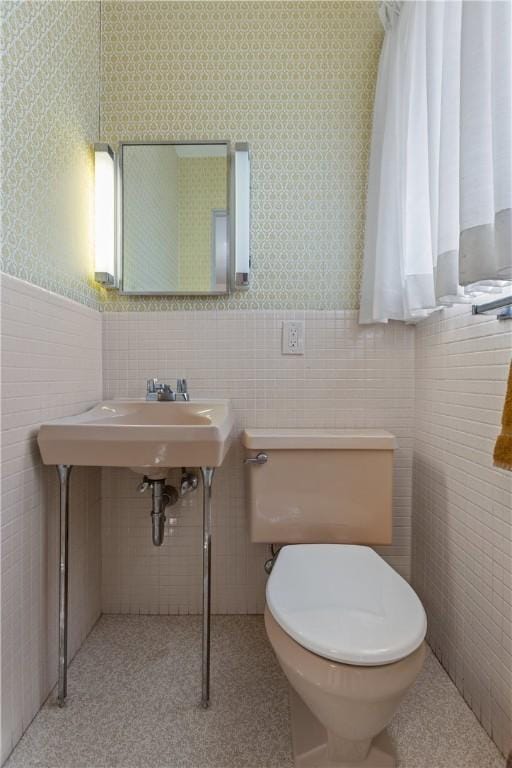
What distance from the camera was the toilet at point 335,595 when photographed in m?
0.83

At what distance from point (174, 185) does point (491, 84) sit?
3.63 feet

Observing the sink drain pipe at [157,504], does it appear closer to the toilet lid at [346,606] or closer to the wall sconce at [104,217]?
the toilet lid at [346,606]

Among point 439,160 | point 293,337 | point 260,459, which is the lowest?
point 260,459

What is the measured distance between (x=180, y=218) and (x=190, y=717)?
1.57 meters

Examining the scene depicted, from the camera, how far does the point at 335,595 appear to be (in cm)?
99

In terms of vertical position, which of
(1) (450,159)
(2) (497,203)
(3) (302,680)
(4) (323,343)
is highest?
(1) (450,159)

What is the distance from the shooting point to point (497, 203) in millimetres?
872

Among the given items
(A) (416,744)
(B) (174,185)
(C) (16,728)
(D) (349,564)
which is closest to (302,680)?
(D) (349,564)

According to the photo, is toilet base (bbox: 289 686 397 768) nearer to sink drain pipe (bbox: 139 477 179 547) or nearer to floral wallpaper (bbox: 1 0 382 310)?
sink drain pipe (bbox: 139 477 179 547)

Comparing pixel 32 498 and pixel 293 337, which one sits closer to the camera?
pixel 32 498

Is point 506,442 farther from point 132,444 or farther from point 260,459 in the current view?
point 132,444

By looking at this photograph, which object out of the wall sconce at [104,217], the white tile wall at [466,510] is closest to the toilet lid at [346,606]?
the white tile wall at [466,510]

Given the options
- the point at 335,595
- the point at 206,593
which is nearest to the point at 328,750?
the point at 335,595

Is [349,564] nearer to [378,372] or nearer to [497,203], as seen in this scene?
[378,372]
